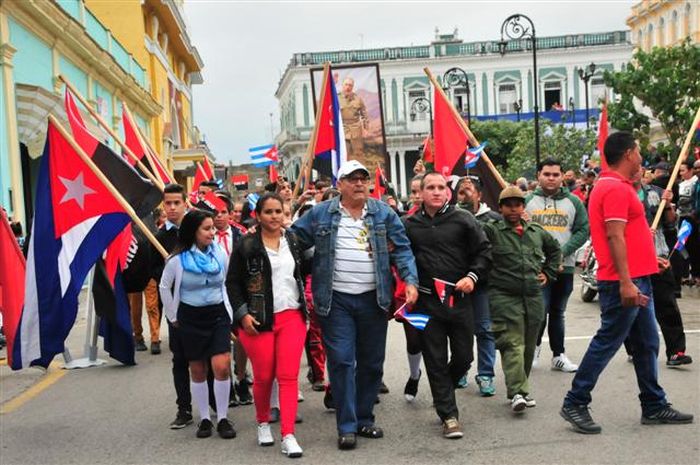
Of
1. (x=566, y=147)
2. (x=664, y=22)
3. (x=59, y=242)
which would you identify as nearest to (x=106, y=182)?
(x=59, y=242)

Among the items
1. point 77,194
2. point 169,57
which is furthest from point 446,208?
point 169,57

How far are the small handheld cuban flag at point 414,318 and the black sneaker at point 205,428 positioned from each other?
159cm

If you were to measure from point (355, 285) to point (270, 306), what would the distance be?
1.95ft

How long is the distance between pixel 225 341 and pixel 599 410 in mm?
2791

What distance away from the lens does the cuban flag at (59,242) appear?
6.77m

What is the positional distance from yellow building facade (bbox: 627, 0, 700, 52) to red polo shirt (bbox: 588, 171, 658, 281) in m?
50.1

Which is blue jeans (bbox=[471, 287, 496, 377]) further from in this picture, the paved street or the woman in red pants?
the woman in red pants

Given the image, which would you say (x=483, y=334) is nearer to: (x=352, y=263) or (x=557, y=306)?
(x=557, y=306)

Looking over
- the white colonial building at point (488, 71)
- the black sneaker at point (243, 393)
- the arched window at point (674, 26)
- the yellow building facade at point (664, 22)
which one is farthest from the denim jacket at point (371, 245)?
the white colonial building at point (488, 71)

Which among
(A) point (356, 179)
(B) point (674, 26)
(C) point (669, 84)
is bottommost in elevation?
(A) point (356, 179)

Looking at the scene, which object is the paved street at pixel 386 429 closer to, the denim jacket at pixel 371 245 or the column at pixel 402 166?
the denim jacket at pixel 371 245

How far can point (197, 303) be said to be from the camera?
6.12 meters

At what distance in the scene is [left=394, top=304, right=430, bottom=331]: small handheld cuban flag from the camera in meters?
5.92

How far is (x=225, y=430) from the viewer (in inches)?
240
